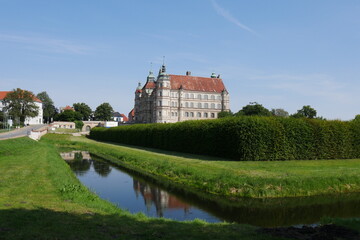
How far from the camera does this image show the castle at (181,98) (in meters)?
97.4

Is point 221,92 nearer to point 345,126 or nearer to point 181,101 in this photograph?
point 181,101

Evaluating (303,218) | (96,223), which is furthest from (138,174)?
(96,223)

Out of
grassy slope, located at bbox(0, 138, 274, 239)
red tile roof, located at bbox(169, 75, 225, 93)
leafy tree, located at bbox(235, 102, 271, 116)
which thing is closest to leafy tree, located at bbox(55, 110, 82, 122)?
red tile roof, located at bbox(169, 75, 225, 93)

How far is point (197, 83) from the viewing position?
10569 centimetres

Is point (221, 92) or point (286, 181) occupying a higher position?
point (221, 92)

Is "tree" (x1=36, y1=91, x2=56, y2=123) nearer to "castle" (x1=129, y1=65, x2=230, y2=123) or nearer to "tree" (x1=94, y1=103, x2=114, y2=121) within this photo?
"tree" (x1=94, y1=103, x2=114, y2=121)

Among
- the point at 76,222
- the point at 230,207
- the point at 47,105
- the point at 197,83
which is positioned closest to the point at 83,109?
the point at 47,105

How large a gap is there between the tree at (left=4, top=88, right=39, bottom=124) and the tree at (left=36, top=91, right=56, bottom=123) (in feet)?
156

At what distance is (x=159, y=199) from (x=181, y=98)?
8637 cm

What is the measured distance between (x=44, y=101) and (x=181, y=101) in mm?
84127

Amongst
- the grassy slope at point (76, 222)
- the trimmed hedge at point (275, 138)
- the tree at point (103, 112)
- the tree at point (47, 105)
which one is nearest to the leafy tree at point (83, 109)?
the tree at point (103, 112)

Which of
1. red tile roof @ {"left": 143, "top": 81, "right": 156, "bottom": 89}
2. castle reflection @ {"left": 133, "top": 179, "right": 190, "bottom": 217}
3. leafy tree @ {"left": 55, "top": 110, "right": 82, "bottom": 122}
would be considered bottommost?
castle reflection @ {"left": 133, "top": 179, "right": 190, "bottom": 217}

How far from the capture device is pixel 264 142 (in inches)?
924

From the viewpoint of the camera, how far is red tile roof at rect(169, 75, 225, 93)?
10238 centimetres
